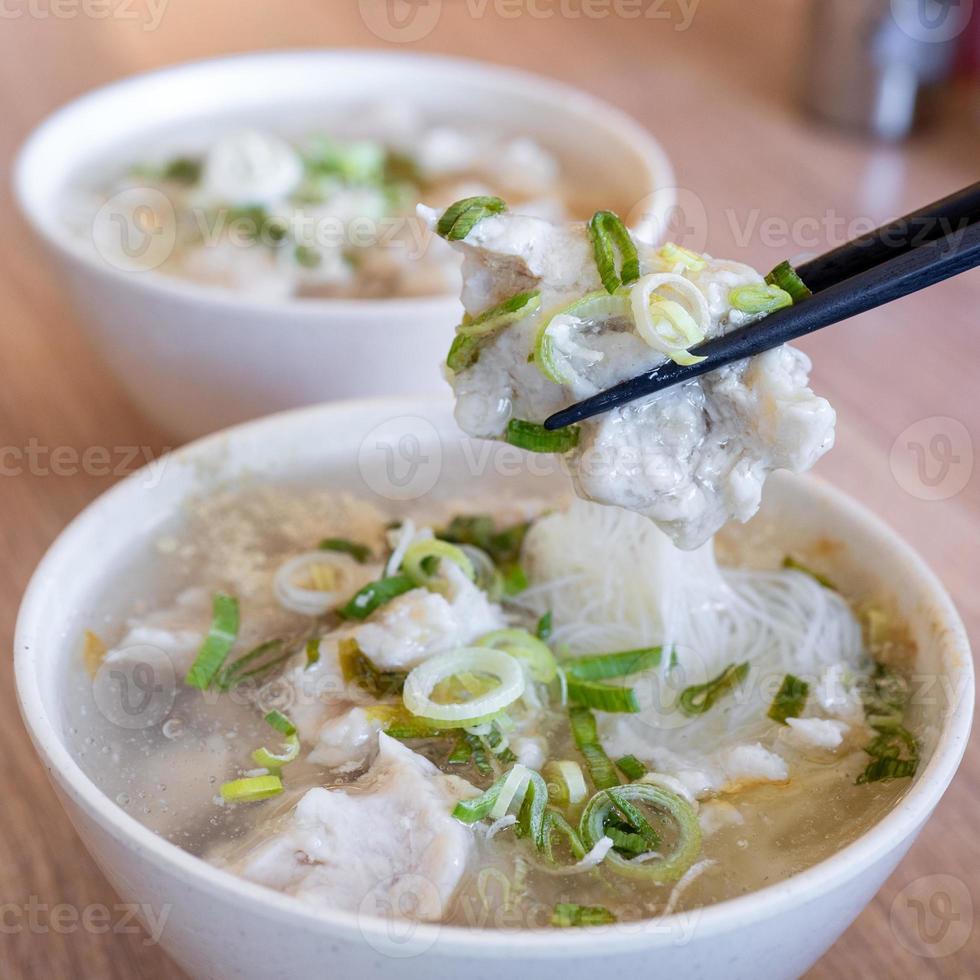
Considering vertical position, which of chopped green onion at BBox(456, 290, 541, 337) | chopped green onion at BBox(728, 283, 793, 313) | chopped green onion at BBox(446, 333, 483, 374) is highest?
chopped green onion at BBox(728, 283, 793, 313)

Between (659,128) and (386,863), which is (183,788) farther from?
(659,128)

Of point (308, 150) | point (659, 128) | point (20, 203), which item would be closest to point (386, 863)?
point (20, 203)

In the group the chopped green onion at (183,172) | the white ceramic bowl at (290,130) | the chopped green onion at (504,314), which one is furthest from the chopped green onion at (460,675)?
the chopped green onion at (183,172)

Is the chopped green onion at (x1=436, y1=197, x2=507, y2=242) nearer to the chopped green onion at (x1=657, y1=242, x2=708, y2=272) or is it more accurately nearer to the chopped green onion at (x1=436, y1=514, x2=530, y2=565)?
the chopped green onion at (x1=657, y1=242, x2=708, y2=272)

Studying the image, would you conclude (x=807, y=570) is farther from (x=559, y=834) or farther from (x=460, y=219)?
(x=460, y=219)

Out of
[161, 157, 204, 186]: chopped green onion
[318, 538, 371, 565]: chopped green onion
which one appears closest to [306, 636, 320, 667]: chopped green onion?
[318, 538, 371, 565]: chopped green onion

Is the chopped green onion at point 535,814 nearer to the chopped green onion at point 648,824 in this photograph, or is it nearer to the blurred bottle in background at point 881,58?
the chopped green onion at point 648,824

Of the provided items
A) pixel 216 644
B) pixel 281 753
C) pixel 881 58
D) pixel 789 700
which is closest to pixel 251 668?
pixel 216 644
